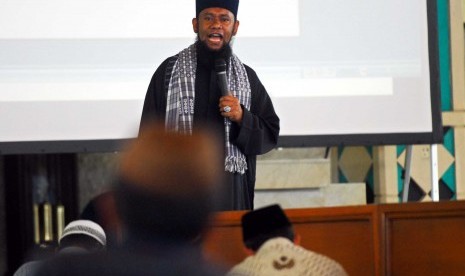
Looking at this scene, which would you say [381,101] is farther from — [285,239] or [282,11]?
[285,239]

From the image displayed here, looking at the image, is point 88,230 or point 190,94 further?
point 190,94

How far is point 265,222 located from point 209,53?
178 centimetres

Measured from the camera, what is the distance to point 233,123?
13.1 feet

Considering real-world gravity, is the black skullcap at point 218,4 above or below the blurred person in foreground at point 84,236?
above

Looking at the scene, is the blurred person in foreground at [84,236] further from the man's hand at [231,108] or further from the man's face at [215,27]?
the man's face at [215,27]

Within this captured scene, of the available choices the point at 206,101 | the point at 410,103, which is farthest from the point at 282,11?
the point at 206,101

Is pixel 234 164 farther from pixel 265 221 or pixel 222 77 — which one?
pixel 265 221

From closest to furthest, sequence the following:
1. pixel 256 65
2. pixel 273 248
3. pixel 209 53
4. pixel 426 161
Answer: pixel 273 248 < pixel 209 53 < pixel 256 65 < pixel 426 161

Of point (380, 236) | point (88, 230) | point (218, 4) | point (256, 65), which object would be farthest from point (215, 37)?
point (88, 230)

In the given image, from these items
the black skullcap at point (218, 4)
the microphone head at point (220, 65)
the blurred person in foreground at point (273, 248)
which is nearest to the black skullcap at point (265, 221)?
the blurred person in foreground at point (273, 248)

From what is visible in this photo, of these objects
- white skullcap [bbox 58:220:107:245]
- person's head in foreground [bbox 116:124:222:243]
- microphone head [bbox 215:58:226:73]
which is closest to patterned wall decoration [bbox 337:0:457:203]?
microphone head [bbox 215:58:226:73]

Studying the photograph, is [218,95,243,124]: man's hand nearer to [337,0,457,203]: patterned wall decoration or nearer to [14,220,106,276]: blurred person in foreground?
[14,220,106,276]: blurred person in foreground

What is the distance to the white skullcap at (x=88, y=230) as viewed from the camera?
103 inches

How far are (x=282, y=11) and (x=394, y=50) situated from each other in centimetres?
62
